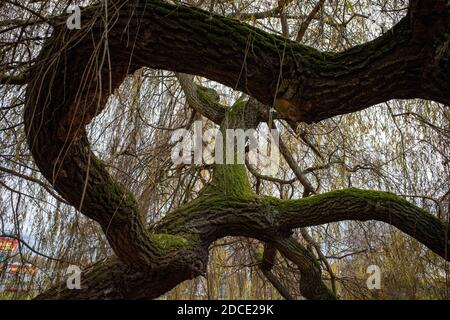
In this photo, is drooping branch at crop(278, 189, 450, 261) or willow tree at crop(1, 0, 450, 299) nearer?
willow tree at crop(1, 0, 450, 299)

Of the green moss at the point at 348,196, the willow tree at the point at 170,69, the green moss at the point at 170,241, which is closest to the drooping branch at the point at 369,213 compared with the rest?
the green moss at the point at 348,196

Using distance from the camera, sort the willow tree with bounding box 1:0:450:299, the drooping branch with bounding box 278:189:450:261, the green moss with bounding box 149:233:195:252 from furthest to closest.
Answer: the drooping branch with bounding box 278:189:450:261 → the green moss with bounding box 149:233:195:252 → the willow tree with bounding box 1:0:450:299

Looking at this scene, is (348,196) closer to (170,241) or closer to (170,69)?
(170,241)

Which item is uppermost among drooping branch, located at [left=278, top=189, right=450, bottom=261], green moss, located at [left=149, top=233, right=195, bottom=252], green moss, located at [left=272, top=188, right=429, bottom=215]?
green moss, located at [left=272, top=188, right=429, bottom=215]

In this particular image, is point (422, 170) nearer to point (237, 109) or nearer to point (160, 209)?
point (237, 109)

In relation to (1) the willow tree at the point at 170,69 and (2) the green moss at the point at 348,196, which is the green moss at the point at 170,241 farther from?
(2) the green moss at the point at 348,196

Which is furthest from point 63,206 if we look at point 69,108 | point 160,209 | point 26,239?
point 69,108

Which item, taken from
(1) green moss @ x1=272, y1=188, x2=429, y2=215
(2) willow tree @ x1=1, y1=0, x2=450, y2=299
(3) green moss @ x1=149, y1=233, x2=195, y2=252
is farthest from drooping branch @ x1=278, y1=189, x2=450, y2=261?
(2) willow tree @ x1=1, y1=0, x2=450, y2=299

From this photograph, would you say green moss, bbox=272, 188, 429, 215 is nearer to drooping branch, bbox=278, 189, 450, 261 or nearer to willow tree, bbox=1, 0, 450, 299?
drooping branch, bbox=278, 189, 450, 261

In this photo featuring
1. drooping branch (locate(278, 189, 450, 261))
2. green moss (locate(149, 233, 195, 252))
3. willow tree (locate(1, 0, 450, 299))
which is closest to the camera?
willow tree (locate(1, 0, 450, 299))

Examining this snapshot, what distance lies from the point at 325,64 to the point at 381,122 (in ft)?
5.48

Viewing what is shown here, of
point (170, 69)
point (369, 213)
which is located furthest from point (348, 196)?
point (170, 69)

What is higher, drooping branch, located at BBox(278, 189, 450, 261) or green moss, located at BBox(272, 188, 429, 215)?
green moss, located at BBox(272, 188, 429, 215)

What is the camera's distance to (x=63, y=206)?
2398 millimetres
